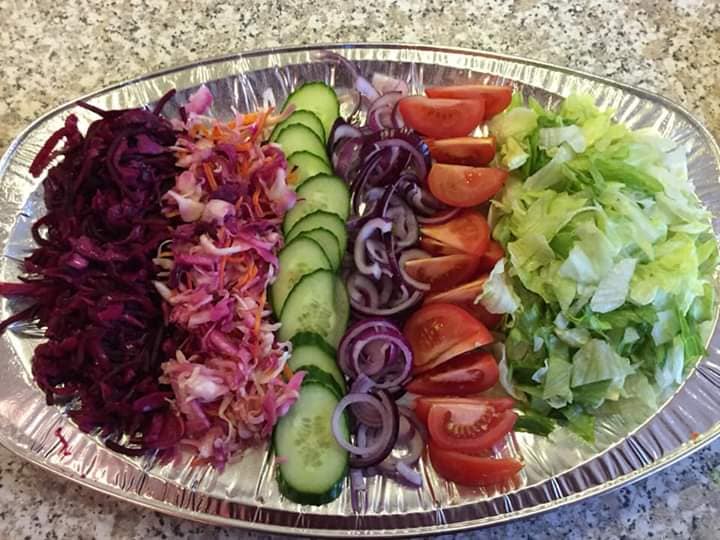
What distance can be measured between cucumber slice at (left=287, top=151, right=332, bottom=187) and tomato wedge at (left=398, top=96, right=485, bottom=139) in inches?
9.7

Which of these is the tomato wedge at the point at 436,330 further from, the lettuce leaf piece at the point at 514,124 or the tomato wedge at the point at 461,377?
the lettuce leaf piece at the point at 514,124

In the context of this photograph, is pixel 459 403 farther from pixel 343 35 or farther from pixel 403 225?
pixel 343 35

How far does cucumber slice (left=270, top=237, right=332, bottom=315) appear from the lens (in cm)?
143

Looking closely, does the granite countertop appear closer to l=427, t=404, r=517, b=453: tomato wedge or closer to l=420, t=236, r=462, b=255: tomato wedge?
l=420, t=236, r=462, b=255: tomato wedge

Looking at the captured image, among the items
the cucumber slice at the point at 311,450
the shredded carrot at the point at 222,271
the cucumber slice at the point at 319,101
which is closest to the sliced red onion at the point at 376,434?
the cucumber slice at the point at 311,450

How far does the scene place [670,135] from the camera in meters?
1.71

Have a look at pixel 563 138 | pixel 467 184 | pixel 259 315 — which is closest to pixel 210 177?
pixel 259 315

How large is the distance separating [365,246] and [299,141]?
13.1 inches

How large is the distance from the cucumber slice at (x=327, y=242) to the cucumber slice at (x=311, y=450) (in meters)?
0.27

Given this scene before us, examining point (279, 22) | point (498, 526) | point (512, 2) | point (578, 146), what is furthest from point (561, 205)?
point (279, 22)

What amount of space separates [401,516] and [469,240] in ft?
1.91

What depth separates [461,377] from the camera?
137 cm

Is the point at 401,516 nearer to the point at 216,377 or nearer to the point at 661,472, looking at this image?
the point at 216,377

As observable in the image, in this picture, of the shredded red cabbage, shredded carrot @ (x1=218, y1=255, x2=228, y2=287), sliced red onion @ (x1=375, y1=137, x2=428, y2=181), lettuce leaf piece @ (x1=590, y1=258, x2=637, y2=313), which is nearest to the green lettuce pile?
lettuce leaf piece @ (x1=590, y1=258, x2=637, y2=313)
